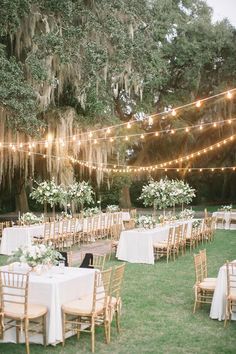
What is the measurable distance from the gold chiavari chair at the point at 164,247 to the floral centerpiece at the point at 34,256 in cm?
593

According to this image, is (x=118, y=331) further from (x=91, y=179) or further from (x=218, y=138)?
(x=218, y=138)

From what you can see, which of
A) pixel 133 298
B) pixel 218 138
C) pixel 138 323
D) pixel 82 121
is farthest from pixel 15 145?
pixel 218 138

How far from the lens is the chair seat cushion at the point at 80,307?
6258 millimetres

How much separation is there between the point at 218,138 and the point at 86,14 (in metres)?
16.5

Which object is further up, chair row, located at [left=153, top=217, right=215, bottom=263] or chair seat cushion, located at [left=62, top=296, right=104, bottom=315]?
chair row, located at [left=153, top=217, right=215, bottom=263]

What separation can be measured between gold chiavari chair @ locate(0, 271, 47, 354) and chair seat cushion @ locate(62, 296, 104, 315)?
268mm

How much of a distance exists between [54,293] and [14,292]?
598mm

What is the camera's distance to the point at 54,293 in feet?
21.1

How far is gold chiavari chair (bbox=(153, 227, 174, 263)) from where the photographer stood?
1292 centimetres

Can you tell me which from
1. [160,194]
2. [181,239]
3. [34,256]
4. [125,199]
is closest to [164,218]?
[160,194]

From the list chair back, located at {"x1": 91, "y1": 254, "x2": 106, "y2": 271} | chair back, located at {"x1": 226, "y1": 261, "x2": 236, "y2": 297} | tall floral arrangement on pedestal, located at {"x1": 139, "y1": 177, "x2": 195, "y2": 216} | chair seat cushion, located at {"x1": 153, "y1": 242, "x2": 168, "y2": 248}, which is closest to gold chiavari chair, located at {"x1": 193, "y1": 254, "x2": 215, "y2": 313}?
chair back, located at {"x1": 226, "y1": 261, "x2": 236, "y2": 297}

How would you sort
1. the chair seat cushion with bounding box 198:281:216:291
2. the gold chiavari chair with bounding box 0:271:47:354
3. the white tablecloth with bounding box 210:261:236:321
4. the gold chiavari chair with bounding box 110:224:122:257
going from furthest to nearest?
1. the gold chiavari chair with bounding box 110:224:122:257
2. the chair seat cushion with bounding box 198:281:216:291
3. the white tablecloth with bounding box 210:261:236:321
4. the gold chiavari chair with bounding box 0:271:47:354

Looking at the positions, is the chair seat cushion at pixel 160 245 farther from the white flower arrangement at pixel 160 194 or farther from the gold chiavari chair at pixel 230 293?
the gold chiavari chair at pixel 230 293

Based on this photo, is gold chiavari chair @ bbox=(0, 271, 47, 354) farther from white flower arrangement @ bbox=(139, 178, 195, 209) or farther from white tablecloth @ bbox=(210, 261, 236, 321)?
white flower arrangement @ bbox=(139, 178, 195, 209)
